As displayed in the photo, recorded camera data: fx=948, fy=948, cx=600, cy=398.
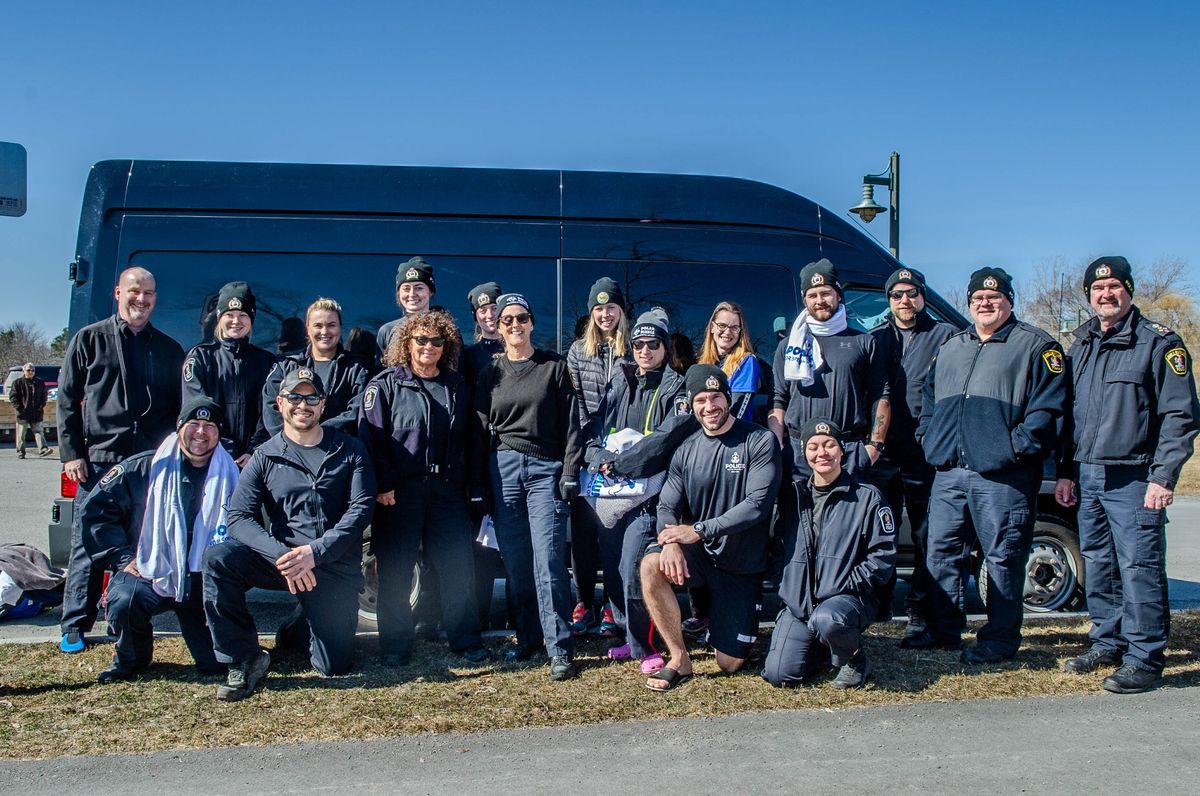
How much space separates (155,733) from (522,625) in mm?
1751

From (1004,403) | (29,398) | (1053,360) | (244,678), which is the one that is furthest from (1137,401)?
(29,398)

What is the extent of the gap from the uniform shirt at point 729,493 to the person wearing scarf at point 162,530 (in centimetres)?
221

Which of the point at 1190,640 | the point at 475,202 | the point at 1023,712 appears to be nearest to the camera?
the point at 1023,712

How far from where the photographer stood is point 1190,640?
5.18 m

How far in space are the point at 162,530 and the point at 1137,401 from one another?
4.61 meters

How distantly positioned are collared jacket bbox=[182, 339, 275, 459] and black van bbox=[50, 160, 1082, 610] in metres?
0.31

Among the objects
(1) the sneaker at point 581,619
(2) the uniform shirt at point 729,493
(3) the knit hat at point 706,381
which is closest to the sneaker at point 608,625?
(1) the sneaker at point 581,619

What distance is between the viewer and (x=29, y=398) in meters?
17.0

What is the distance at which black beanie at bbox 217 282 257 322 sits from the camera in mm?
5055

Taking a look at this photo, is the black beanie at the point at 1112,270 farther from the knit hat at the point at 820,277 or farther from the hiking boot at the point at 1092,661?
the hiking boot at the point at 1092,661

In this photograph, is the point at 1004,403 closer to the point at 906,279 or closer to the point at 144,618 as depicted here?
the point at 906,279

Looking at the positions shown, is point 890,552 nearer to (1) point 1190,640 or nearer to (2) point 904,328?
(2) point 904,328

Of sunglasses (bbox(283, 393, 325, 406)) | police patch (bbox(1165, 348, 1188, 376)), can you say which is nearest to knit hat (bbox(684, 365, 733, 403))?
sunglasses (bbox(283, 393, 325, 406))

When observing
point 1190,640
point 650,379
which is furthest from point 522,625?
point 1190,640
